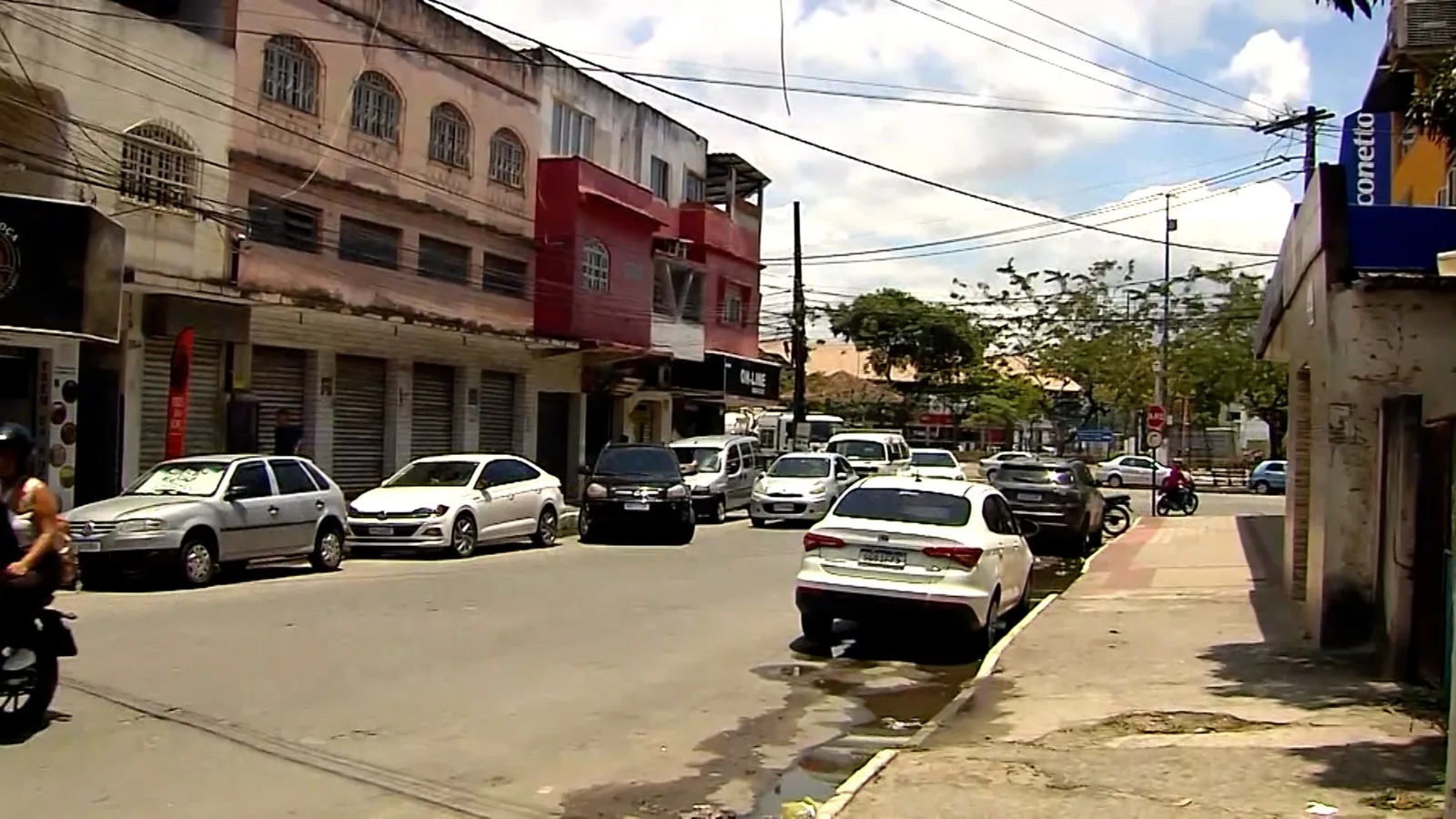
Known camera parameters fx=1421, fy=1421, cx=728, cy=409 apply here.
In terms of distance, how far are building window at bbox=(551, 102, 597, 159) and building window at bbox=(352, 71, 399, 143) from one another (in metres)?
6.77

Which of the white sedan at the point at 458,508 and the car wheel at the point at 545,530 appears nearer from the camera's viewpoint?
the white sedan at the point at 458,508

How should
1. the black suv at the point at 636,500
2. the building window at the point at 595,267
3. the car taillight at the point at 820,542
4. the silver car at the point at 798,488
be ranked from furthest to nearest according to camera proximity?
the building window at the point at 595,267 < the silver car at the point at 798,488 < the black suv at the point at 636,500 < the car taillight at the point at 820,542

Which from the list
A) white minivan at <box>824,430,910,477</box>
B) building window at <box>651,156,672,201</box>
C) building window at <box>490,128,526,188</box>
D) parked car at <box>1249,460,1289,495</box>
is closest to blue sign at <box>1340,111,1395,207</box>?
white minivan at <box>824,430,910,477</box>

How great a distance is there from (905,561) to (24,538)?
7.12 m

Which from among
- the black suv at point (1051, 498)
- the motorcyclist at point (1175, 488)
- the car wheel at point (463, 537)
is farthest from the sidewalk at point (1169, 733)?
the motorcyclist at point (1175, 488)

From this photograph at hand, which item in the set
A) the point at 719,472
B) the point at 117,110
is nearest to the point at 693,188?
the point at 719,472

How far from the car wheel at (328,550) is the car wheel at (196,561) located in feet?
6.55

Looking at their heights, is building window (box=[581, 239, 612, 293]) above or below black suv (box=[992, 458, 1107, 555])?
above

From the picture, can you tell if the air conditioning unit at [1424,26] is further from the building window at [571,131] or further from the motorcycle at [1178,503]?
the motorcycle at [1178,503]

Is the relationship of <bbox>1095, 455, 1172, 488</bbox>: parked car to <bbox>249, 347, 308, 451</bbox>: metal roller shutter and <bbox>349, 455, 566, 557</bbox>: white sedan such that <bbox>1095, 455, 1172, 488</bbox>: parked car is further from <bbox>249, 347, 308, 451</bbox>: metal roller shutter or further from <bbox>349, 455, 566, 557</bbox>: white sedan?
<bbox>249, 347, 308, 451</bbox>: metal roller shutter

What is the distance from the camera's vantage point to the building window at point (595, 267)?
112 ft

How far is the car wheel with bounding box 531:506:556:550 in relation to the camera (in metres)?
23.5

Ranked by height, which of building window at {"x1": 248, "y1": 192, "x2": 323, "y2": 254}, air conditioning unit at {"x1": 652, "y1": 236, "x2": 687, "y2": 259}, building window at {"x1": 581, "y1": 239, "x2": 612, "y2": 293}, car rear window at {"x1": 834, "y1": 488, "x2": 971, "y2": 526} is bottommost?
car rear window at {"x1": 834, "y1": 488, "x2": 971, "y2": 526}

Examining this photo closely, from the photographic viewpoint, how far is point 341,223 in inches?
1044
